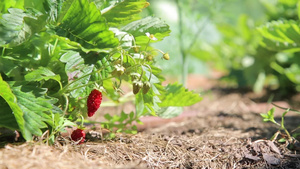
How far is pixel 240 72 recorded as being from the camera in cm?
327

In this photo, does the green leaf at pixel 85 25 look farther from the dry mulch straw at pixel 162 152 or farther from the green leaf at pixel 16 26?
the dry mulch straw at pixel 162 152

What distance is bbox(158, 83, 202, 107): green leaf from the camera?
1.52m

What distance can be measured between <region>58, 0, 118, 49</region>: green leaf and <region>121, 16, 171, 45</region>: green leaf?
5.6 inches

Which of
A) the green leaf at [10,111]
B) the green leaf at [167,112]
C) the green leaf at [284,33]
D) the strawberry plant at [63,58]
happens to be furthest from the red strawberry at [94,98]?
the green leaf at [284,33]

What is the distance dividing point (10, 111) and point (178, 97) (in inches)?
26.9

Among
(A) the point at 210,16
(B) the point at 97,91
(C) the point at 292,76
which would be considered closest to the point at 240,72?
(C) the point at 292,76

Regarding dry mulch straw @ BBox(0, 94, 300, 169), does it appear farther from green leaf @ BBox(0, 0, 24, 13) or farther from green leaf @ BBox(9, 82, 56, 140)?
green leaf @ BBox(0, 0, 24, 13)

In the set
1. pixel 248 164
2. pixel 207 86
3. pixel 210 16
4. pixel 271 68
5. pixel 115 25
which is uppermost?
pixel 115 25

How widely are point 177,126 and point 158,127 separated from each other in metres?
0.11

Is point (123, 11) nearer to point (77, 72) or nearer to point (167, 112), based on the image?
point (77, 72)

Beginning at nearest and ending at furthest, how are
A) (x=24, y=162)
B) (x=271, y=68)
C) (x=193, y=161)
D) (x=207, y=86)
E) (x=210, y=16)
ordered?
1. (x=24, y=162)
2. (x=193, y=161)
3. (x=210, y=16)
4. (x=271, y=68)
5. (x=207, y=86)

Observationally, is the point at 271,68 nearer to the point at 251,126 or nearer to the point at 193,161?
Result: the point at 251,126

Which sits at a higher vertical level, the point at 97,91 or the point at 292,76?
the point at 97,91

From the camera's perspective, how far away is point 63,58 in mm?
1164
